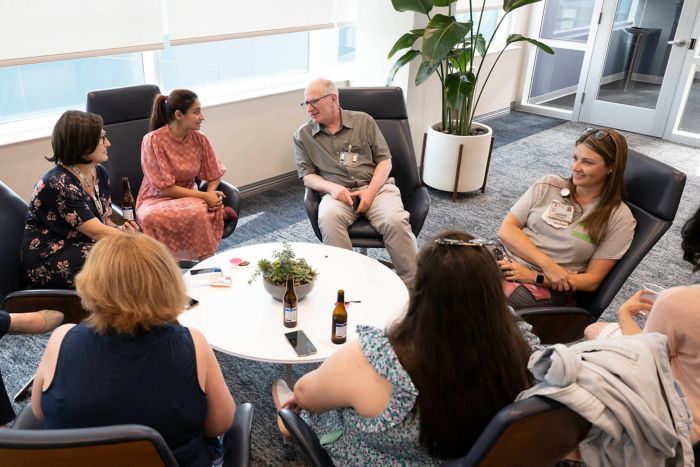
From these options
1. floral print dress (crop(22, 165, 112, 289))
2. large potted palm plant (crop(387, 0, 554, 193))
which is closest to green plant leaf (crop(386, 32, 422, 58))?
large potted palm plant (crop(387, 0, 554, 193))

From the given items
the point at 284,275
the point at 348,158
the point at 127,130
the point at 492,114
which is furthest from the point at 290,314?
the point at 492,114

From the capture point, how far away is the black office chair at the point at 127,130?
125 inches

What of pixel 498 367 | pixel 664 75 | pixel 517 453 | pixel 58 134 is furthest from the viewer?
pixel 664 75

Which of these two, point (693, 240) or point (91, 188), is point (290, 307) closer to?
point (91, 188)

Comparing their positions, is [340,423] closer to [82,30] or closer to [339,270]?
[339,270]

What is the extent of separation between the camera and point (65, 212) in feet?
8.11

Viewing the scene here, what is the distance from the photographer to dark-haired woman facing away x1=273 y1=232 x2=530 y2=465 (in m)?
1.27

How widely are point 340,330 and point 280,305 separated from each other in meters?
0.34

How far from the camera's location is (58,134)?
97.3 inches

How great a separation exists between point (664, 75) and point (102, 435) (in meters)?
6.58

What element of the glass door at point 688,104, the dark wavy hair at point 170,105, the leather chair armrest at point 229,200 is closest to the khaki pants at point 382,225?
the leather chair armrest at point 229,200

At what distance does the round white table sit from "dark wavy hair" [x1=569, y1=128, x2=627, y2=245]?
33.5 inches

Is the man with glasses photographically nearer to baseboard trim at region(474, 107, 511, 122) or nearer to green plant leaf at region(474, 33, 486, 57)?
green plant leaf at region(474, 33, 486, 57)

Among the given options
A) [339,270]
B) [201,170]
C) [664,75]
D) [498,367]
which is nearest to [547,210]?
[339,270]
